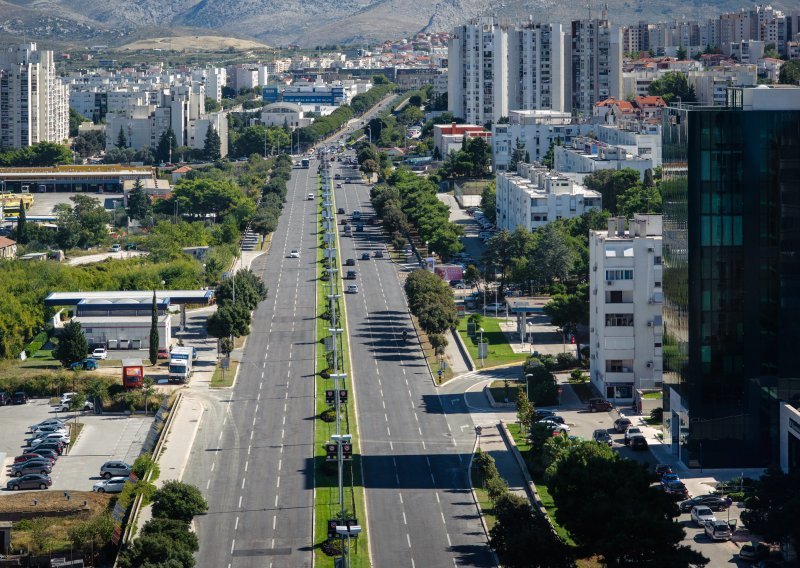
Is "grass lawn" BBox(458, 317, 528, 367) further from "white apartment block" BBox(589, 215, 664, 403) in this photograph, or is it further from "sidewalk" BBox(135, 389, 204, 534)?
"sidewalk" BBox(135, 389, 204, 534)

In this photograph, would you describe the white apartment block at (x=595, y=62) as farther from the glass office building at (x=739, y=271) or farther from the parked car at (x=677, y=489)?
the parked car at (x=677, y=489)

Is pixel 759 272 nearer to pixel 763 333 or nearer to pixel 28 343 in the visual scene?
pixel 763 333

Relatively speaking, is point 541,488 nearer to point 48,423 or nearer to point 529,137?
point 48,423

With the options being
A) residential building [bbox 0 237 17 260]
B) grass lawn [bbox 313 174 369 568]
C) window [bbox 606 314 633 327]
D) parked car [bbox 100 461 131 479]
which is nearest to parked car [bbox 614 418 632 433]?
window [bbox 606 314 633 327]

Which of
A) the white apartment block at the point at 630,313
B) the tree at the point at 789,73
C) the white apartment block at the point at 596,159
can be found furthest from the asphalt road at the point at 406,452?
the tree at the point at 789,73

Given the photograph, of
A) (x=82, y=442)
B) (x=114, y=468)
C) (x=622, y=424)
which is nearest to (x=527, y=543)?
(x=622, y=424)
